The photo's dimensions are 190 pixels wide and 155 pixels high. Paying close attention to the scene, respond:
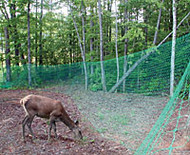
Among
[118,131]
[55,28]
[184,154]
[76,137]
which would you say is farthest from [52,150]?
[55,28]

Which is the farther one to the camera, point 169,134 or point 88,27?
point 88,27

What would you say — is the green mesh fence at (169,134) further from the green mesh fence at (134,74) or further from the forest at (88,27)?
the forest at (88,27)

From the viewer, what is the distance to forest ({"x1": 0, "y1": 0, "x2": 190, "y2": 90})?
29.1 feet

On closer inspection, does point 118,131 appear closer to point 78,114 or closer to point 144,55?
point 78,114

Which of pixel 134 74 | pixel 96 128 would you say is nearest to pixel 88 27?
pixel 134 74

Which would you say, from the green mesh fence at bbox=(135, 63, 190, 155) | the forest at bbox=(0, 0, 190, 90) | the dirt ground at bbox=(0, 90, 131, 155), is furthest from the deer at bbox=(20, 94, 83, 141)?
the forest at bbox=(0, 0, 190, 90)

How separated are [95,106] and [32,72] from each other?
5.85m

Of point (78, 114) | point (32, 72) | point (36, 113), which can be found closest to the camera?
point (36, 113)

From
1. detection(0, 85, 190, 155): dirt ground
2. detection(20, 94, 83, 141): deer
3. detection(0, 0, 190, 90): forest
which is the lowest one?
detection(0, 85, 190, 155): dirt ground

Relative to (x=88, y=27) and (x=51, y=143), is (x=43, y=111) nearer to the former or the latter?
(x=51, y=143)

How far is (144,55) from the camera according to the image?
7.89 meters

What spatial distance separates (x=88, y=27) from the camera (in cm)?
1155

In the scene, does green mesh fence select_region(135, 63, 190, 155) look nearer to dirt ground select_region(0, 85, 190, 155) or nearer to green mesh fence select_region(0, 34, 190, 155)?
dirt ground select_region(0, 85, 190, 155)

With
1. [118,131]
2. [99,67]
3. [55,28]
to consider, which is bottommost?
[118,131]
